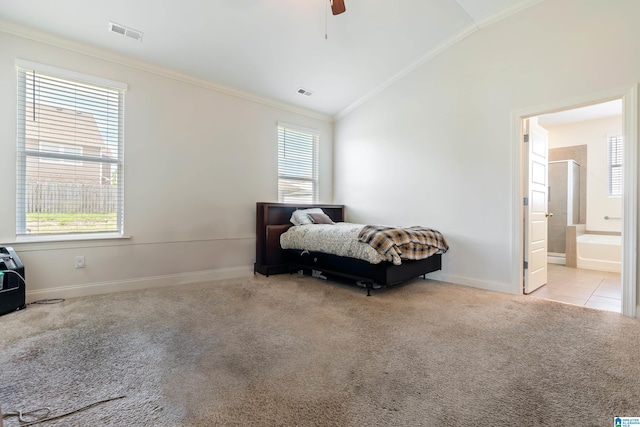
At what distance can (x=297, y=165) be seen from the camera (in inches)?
185

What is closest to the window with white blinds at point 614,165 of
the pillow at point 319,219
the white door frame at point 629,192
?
the white door frame at point 629,192

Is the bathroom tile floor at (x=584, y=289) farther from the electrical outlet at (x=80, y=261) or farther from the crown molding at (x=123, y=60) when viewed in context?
the electrical outlet at (x=80, y=261)

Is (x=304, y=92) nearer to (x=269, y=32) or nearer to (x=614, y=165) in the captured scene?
(x=269, y=32)

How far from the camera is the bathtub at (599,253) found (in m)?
4.14

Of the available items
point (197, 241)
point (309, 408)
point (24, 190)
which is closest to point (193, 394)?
point (309, 408)

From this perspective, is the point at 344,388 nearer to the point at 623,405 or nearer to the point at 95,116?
the point at 623,405

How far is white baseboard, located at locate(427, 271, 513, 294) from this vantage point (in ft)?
9.99

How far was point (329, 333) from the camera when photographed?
6.72 feet

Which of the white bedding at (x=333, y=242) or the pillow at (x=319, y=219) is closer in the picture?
the white bedding at (x=333, y=242)

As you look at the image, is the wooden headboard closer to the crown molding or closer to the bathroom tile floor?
the crown molding

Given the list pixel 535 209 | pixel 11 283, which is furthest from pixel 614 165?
pixel 11 283

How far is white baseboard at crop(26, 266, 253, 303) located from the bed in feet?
1.25

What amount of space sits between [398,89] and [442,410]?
12.7 feet

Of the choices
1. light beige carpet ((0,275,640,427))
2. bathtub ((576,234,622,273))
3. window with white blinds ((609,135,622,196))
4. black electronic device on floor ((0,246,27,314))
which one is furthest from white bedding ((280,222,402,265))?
window with white blinds ((609,135,622,196))
